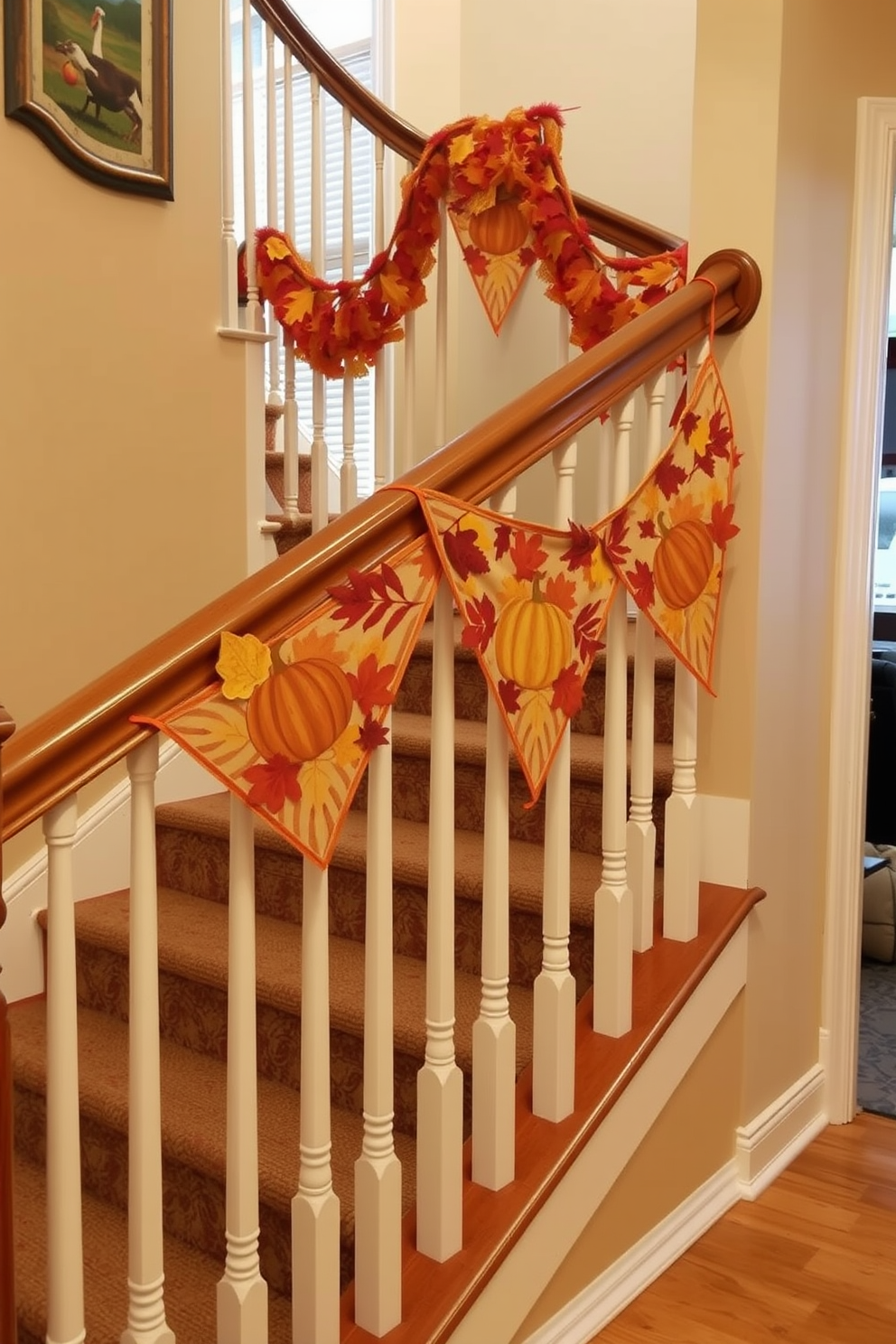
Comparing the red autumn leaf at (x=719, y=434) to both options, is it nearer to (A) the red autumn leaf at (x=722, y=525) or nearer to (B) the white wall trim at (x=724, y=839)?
(A) the red autumn leaf at (x=722, y=525)

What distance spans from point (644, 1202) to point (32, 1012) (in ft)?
3.89

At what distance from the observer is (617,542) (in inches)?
68.7

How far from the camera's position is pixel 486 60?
4.13 metres

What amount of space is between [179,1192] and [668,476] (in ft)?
4.28

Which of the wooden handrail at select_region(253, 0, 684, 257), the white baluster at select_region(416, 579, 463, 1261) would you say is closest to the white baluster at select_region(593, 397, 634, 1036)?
the white baluster at select_region(416, 579, 463, 1261)

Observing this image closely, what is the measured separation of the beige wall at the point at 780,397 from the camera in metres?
1.99

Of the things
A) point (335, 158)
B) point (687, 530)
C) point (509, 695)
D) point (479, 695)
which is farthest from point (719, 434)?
point (335, 158)

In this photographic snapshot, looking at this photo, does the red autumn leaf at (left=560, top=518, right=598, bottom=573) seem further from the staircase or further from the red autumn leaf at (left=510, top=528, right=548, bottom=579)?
the staircase

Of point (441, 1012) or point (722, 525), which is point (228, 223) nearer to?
point (722, 525)

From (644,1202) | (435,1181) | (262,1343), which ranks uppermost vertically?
(435,1181)

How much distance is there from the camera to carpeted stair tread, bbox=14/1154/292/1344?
5.04 ft

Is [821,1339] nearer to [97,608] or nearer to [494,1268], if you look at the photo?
[494,1268]

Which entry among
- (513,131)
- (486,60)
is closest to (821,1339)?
(513,131)

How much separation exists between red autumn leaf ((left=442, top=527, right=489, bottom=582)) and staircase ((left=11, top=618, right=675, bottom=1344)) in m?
0.67
